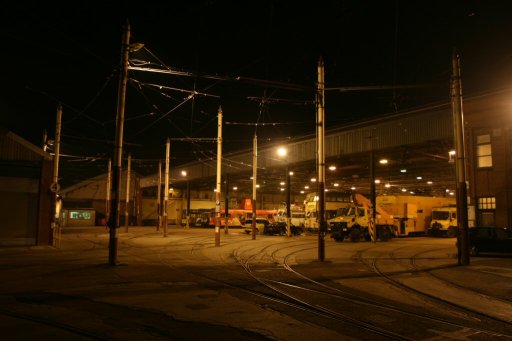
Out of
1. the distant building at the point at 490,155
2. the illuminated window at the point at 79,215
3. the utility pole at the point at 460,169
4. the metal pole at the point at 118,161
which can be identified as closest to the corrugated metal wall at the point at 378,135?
the distant building at the point at 490,155

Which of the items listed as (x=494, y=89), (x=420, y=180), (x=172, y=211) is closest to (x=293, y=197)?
(x=172, y=211)

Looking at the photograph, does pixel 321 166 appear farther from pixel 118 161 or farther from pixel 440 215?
pixel 440 215

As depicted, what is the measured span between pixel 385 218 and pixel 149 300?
→ 29368mm

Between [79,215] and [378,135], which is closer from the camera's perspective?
[378,135]

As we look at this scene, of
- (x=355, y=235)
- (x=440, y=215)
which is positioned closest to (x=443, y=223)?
(x=440, y=215)

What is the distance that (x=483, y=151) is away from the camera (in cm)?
2884

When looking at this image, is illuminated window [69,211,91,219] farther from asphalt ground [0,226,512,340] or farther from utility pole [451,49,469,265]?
utility pole [451,49,469,265]

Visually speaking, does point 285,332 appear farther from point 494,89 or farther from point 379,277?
point 494,89

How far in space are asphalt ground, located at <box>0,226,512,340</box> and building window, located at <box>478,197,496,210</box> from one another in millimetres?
10318

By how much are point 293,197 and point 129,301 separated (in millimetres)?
85407

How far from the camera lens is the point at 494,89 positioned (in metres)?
28.1

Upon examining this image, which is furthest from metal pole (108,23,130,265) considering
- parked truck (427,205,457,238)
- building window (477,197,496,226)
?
parked truck (427,205,457,238)

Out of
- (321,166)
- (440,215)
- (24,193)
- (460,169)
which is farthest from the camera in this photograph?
(440,215)

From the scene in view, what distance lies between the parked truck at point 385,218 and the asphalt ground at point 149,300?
16.2 metres
